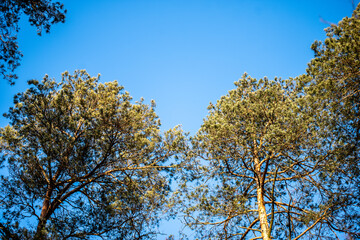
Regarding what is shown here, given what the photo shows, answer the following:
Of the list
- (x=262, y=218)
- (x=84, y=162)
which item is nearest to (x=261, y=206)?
(x=262, y=218)

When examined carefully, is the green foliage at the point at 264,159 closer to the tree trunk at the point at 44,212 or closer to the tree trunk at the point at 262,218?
the tree trunk at the point at 262,218

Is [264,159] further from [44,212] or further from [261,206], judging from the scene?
[44,212]

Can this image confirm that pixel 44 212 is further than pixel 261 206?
No

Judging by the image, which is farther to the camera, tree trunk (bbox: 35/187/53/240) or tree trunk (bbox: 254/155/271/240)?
tree trunk (bbox: 254/155/271/240)

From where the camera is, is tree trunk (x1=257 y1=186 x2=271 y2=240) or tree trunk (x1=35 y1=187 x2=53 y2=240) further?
tree trunk (x1=257 y1=186 x2=271 y2=240)

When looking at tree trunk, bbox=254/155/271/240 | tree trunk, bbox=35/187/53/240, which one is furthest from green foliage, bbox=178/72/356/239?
tree trunk, bbox=35/187/53/240

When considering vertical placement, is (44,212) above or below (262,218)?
below

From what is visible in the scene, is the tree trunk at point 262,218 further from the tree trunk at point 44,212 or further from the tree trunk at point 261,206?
the tree trunk at point 44,212

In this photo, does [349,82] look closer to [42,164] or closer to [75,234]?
[75,234]

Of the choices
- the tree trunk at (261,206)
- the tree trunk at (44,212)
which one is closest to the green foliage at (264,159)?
the tree trunk at (261,206)

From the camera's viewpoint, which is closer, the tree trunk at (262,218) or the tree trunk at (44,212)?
the tree trunk at (44,212)

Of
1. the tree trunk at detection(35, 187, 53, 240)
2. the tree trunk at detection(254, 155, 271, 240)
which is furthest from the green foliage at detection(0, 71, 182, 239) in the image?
the tree trunk at detection(254, 155, 271, 240)

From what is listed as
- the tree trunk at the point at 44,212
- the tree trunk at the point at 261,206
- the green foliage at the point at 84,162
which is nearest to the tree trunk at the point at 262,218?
the tree trunk at the point at 261,206

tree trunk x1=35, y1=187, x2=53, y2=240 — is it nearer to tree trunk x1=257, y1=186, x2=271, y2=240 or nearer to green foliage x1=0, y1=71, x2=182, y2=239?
green foliage x1=0, y1=71, x2=182, y2=239
